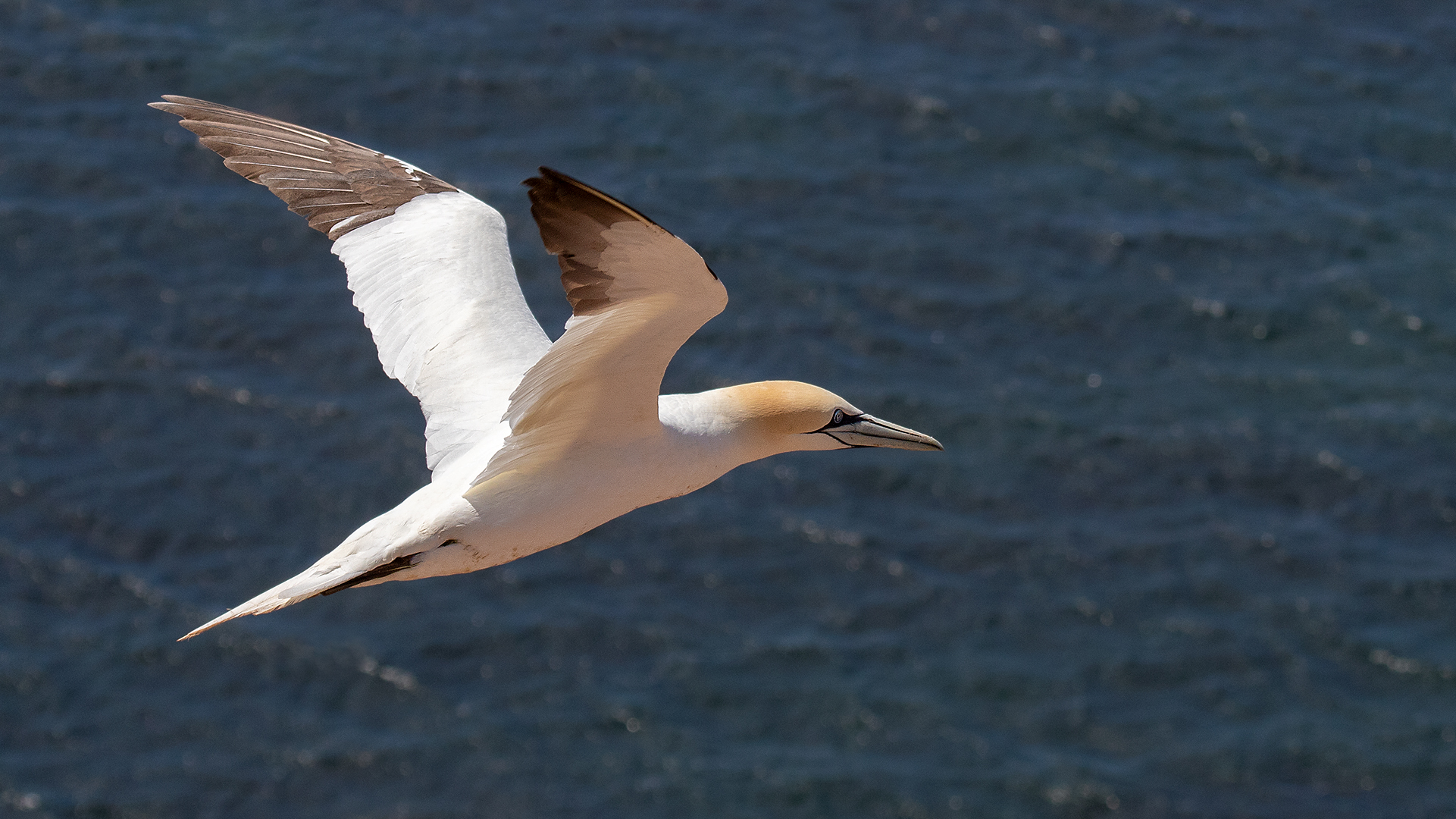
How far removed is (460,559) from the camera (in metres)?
9.20

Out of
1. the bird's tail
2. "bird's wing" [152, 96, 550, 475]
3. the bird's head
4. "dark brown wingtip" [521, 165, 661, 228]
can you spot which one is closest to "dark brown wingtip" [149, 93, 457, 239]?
"bird's wing" [152, 96, 550, 475]

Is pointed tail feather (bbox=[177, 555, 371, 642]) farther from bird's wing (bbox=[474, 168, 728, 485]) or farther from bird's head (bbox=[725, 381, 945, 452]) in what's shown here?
bird's head (bbox=[725, 381, 945, 452])

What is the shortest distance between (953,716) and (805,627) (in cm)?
213

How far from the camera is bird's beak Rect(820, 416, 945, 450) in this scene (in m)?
9.88

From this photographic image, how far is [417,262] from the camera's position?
35.7 feet

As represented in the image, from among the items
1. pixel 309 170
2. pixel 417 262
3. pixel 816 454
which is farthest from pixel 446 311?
pixel 816 454

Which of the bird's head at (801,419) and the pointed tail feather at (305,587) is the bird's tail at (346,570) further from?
the bird's head at (801,419)

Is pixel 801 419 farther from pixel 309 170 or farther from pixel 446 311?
pixel 309 170

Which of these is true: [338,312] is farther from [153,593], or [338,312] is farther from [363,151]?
[363,151]

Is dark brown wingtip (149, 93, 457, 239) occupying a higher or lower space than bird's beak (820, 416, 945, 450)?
higher

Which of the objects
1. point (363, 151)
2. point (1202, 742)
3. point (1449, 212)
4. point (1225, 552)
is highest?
point (363, 151)

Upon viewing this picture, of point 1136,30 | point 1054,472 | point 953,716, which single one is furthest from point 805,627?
point 1136,30

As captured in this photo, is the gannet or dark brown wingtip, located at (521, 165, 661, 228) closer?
dark brown wingtip, located at (521, 165, 661, 228)

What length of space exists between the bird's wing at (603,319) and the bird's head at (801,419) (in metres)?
0.68
